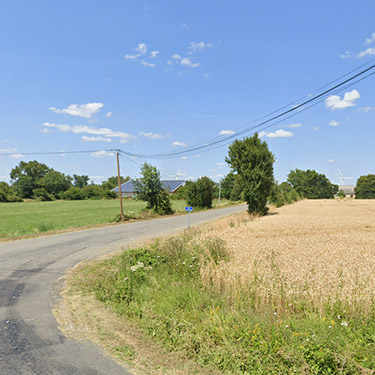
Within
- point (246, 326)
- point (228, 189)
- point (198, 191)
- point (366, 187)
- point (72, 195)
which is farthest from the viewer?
point (366, 187)

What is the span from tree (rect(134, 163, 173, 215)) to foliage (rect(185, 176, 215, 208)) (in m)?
11.4

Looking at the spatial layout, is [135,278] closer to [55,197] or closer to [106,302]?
[106,302]

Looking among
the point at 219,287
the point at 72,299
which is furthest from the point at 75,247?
the point at 219,287

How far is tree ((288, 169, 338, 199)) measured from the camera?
11896cm

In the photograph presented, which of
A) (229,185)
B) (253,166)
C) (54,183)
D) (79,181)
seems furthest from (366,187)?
(79,181)

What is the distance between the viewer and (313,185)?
4783 inches

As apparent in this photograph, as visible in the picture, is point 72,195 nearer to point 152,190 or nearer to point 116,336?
point 152,190

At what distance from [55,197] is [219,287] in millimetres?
112537

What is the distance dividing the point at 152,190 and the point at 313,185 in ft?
346

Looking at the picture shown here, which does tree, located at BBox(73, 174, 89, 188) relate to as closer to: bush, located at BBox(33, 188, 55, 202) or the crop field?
bush, located at BBox(33, 188, 55, 202)

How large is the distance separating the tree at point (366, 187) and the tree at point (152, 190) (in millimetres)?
100879

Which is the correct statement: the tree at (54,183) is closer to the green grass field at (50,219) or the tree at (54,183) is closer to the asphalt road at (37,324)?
the green grass field at (50,219)

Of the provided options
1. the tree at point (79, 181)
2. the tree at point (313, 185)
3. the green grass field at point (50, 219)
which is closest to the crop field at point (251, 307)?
the green grass field at point (50, 219)

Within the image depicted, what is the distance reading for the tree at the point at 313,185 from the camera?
390ft
